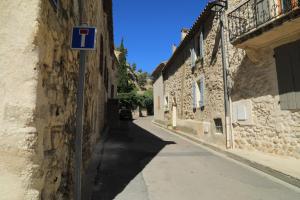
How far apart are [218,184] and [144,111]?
1443 inches

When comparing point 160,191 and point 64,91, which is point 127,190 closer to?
point 160,191

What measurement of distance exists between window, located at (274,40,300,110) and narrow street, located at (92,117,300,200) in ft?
7.39

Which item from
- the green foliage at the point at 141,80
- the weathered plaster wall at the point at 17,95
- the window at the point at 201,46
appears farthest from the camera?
the green foliage at the point at 141,80

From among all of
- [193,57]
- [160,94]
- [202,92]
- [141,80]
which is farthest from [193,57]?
[141,80]

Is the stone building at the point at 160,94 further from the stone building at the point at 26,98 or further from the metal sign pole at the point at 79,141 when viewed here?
the stone building at the point at 26,98

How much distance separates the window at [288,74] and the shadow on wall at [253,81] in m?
0.30

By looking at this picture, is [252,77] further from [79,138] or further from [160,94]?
[160,94]

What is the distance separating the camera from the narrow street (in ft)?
16.9

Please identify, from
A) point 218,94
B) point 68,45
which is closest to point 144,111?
point 218,94

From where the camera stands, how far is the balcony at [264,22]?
762cm

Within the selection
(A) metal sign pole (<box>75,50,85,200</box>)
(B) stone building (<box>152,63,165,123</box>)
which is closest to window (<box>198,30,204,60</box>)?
(B) stone building (<box>152,63,165,123</box>)

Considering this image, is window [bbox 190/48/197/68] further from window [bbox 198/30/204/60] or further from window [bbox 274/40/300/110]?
window [bbox 274/40/300/110]

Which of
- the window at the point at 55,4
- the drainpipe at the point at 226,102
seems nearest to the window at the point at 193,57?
the drainpipe at the point at 226,102

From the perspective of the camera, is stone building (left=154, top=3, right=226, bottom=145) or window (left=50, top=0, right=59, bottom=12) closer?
window (left=50, top=0, right=59, bottom=12)
